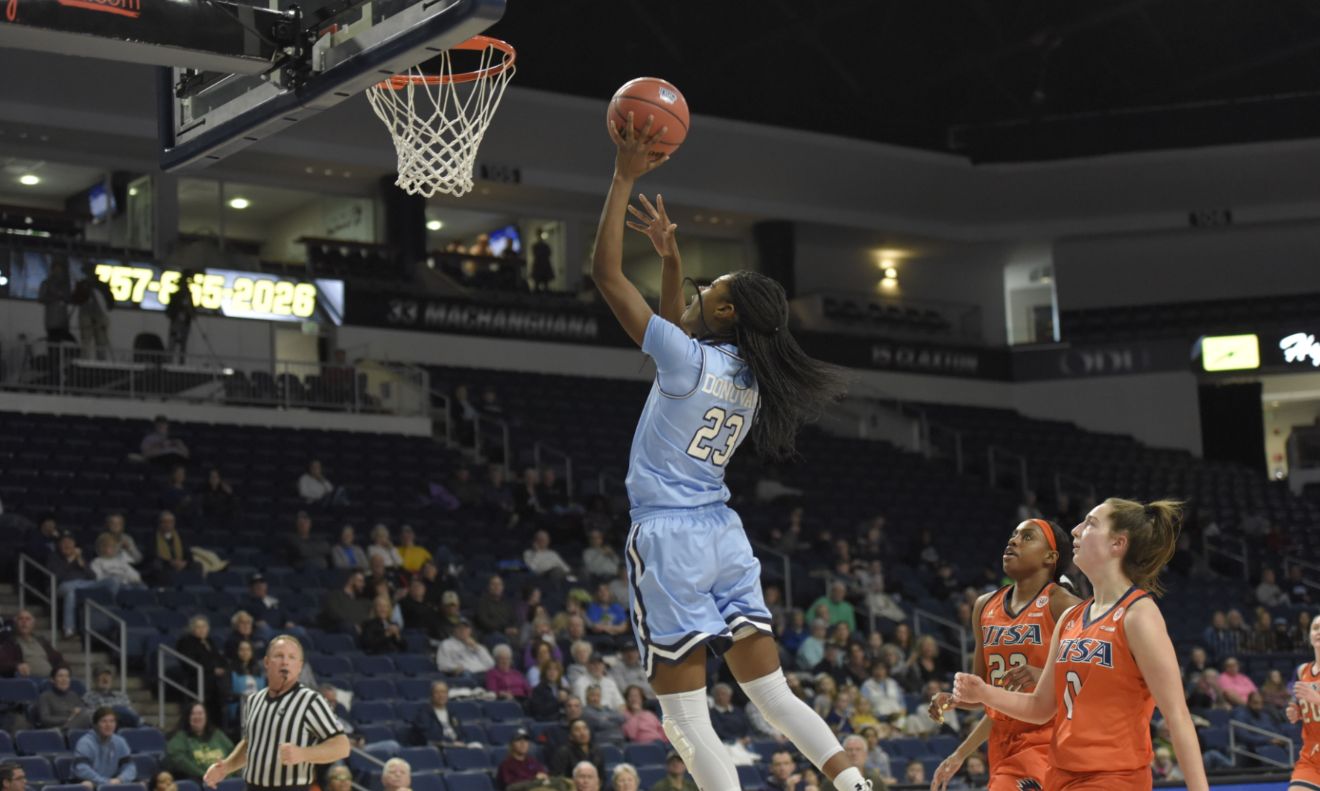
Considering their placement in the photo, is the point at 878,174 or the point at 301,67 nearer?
the point at 301,67

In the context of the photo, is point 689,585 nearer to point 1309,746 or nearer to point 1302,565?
point 1309,746

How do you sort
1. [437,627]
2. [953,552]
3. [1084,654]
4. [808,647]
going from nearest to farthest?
[1084,654] < [437,627] < [808,647] < [953,552]

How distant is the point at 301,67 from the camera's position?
7.40 meters

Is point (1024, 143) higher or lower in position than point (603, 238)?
higher

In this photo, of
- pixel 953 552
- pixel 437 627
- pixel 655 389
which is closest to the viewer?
pixel 655 389

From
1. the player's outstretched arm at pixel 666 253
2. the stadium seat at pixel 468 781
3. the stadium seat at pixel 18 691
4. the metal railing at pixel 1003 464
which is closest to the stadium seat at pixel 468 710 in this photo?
the stadium seat at pixel 468 781

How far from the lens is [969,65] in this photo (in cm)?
2823

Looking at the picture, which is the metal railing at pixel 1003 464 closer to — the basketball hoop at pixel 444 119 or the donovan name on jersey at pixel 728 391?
the basketball hoop at pixel 444 119

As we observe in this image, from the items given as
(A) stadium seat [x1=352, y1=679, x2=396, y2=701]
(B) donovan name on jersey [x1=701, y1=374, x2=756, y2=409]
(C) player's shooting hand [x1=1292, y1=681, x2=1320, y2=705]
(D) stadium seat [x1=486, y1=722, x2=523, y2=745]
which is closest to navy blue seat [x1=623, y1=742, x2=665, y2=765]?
(D) stadium seat [x1=486, y1=722, x2=523, y2=745]

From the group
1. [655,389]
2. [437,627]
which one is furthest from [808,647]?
[655,389]

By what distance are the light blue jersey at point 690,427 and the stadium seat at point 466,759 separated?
8487 millimetres

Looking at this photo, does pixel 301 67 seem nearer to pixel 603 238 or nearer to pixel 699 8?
pixel 603 238

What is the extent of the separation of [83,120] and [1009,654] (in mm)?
20573

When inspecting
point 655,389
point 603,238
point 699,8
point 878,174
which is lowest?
point 655,389
